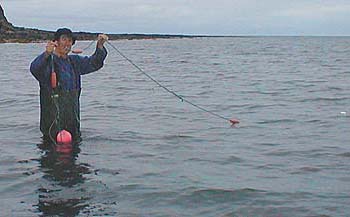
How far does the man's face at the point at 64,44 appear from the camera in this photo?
10.7 metres

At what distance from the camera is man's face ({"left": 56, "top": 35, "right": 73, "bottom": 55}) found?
10.7 metres

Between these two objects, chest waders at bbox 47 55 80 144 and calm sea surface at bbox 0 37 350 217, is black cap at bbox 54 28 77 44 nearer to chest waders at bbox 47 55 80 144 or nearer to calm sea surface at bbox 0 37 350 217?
chest waders at bbox 47 55 80 144

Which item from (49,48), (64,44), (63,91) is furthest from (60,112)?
(49,48)

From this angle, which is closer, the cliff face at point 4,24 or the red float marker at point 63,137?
the red float marker at point 63,137

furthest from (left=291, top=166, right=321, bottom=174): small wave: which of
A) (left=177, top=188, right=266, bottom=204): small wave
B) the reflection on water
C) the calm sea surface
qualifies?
the reflection on water

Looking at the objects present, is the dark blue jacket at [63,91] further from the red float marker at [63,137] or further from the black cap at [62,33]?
the black cap at [62,33]

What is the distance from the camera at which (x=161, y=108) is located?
17734 millimetres

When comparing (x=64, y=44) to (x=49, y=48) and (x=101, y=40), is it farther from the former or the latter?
(x=101, y=40)

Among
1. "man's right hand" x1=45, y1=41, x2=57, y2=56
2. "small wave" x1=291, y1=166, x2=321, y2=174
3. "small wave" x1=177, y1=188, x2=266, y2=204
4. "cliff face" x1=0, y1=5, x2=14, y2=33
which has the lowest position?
"small wave" x1=177, y1=188, x2=266, y2=204

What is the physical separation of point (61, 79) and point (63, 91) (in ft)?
0.76

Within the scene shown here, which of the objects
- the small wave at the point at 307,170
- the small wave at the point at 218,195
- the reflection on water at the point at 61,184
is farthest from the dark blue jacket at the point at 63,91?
the small wave at the point at 307,170

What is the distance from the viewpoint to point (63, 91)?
11.1 m

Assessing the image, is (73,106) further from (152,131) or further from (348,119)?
(348,119)

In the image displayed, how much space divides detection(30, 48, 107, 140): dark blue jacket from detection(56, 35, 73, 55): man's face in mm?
158
